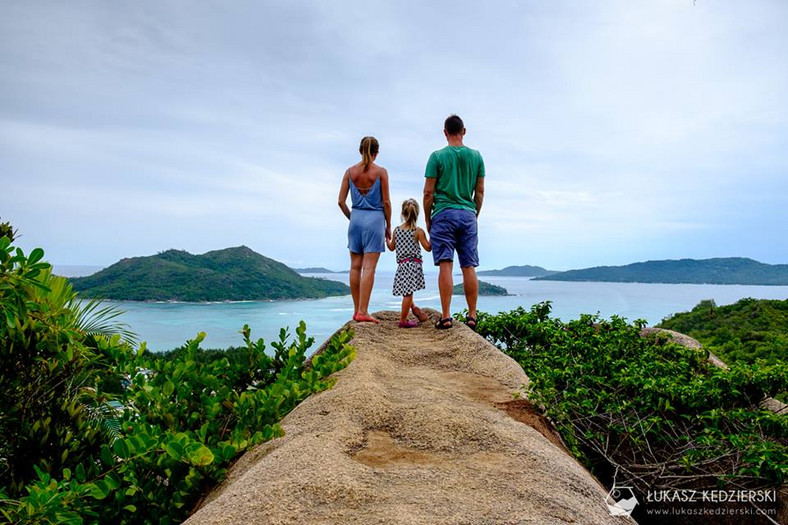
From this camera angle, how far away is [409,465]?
9.62 feet

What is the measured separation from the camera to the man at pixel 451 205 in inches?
282

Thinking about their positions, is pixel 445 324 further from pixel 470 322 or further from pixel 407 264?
pixel 407 264

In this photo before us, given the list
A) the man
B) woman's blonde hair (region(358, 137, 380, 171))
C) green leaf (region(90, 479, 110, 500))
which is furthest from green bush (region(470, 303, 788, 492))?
woman's blonde hair (region(358, 137, 380, 171))

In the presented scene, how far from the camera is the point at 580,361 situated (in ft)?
19.0

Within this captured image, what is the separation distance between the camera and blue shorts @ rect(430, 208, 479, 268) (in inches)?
282

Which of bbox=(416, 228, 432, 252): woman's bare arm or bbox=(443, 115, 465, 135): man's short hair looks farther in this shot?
bbox=(416, 228, 432, 252): woman's bare arm

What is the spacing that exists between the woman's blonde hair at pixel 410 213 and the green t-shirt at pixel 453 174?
90 cm

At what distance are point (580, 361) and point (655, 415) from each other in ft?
4.31

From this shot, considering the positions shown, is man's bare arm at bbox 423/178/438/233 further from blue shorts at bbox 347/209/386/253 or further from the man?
blue shorts at bbox 347/209/386/253

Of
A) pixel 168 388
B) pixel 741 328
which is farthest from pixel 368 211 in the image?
pixel 741 328

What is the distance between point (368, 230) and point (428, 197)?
1.04 metres

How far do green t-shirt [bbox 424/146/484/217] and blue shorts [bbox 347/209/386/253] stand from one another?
88cm

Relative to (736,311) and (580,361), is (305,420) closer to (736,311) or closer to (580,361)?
(580,361)

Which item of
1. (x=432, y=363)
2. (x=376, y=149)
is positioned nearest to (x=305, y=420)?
(x=432, y=363)
